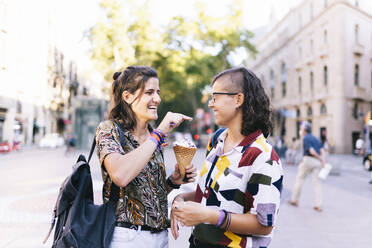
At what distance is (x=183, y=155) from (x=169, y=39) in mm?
25503

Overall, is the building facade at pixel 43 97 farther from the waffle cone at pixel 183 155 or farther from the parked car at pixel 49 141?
the waffle cone at pixel 183 155

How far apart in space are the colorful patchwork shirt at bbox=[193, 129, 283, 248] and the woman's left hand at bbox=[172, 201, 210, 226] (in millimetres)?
182

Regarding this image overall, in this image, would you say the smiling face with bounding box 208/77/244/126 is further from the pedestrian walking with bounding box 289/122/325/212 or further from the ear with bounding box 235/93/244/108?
the pedestrian walking with bounding box 289/122/325/212

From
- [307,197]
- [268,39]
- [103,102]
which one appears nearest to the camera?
[307,197]

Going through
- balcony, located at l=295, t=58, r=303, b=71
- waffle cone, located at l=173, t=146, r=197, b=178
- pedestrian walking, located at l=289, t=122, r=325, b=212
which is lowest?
pedestrian walking, located at l=289, t=122, r=325, b=212

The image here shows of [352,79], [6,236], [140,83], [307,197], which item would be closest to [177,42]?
[352,79]

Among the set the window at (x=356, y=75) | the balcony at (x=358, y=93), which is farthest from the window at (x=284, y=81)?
the balcony at (x=358, y=93)

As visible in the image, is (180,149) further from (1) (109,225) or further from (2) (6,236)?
(2) (6,236)

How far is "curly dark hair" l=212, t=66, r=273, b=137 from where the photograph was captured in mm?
1735

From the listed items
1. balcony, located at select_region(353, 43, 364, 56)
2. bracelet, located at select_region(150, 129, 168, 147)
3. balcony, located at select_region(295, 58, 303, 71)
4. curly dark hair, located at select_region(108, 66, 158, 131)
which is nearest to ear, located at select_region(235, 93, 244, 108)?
bracelet, located at select_region(150, 129, 168, 147)

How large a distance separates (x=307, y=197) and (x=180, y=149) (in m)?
7.49

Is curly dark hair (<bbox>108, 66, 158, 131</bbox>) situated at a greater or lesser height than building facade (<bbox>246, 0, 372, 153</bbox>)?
lesser

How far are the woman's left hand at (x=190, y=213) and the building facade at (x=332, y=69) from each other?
2978 cm

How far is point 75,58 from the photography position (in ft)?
194
